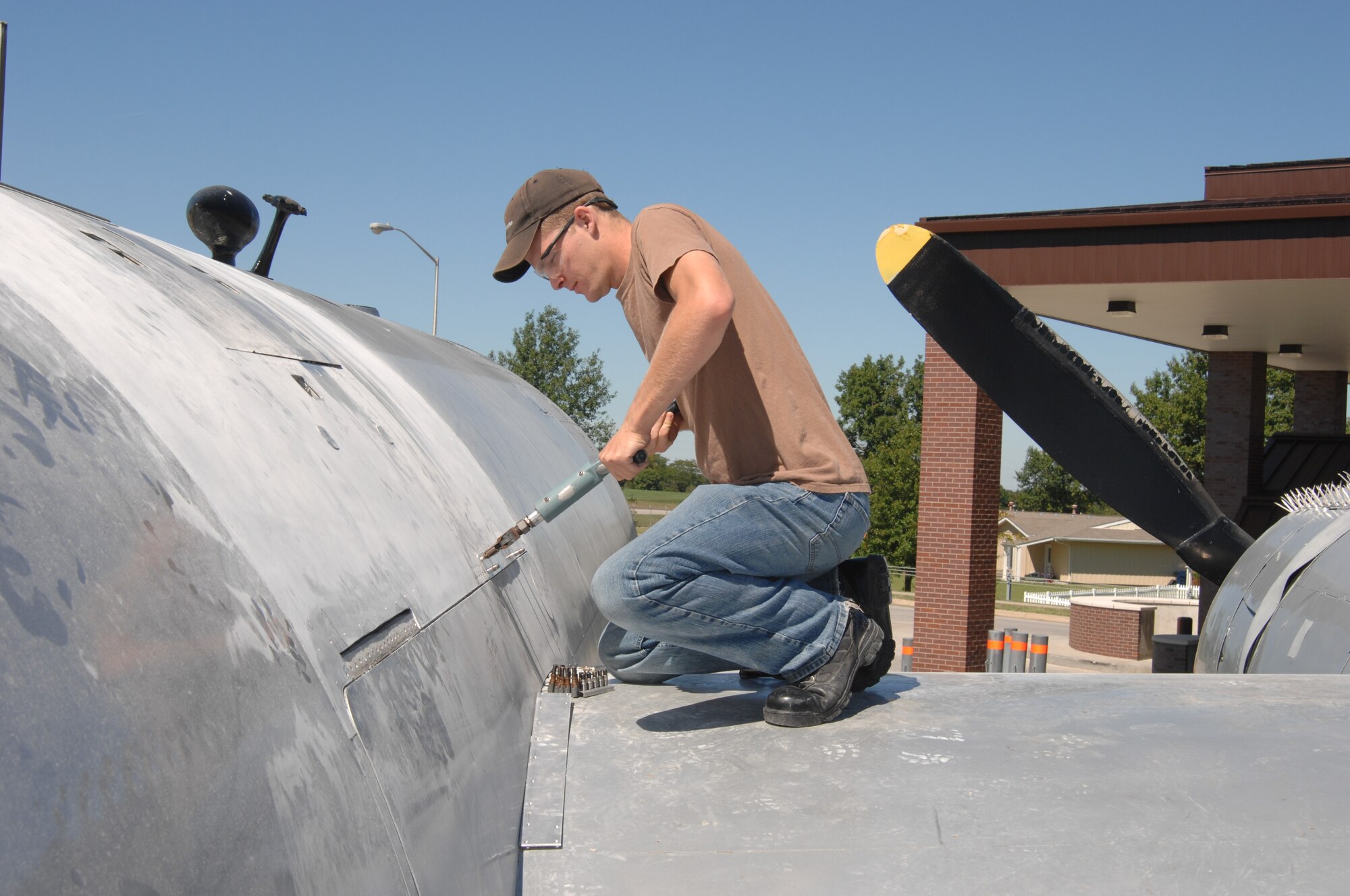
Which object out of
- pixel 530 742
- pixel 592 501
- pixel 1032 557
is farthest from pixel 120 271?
pixel 1032 557

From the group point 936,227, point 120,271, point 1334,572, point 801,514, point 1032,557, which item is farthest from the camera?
point 1032,557

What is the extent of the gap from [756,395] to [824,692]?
0.70m

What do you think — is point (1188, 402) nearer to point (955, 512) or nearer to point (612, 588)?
point (955, 512)

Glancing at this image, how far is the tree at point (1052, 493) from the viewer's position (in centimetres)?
8719

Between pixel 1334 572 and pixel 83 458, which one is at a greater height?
pixel 83 458

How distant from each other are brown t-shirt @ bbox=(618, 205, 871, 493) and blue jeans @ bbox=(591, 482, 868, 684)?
6 cm

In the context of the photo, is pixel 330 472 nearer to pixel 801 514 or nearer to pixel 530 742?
pixel 530 742

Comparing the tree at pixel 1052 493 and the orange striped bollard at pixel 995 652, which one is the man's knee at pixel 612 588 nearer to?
the orange striped bollard at pixel 995 652

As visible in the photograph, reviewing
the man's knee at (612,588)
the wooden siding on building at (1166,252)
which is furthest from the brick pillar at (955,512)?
the man's knee at (612,588)

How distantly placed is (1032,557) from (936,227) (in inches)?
2625

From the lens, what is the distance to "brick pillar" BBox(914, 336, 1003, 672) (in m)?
14.5

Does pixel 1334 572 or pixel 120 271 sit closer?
pixel 120 271

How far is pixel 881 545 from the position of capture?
52.1 meters

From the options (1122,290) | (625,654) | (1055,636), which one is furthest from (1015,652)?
(1055,636)
